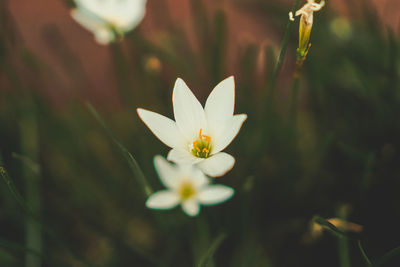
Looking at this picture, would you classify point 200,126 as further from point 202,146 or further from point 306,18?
point 306,18

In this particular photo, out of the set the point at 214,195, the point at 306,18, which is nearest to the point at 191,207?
the point at 214,195

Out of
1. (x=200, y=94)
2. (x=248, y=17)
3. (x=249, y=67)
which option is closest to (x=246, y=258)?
(x=249, y=67)

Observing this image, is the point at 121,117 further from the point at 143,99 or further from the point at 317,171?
the point at 317,171

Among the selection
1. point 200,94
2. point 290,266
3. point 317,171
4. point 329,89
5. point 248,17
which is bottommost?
point 290,266

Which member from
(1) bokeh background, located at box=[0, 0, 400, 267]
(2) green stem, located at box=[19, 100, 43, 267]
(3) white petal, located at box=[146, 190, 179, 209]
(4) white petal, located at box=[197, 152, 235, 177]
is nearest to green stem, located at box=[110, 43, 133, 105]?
(1) bokeh background, located at box=[0, 0, 400, 267]

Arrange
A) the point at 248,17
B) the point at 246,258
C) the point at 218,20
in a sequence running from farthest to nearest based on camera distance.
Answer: the point at 248,17
the point at 218,20
the point at 246,258

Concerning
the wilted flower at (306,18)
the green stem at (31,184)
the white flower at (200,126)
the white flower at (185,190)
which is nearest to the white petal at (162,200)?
the white flower at (185,190)
